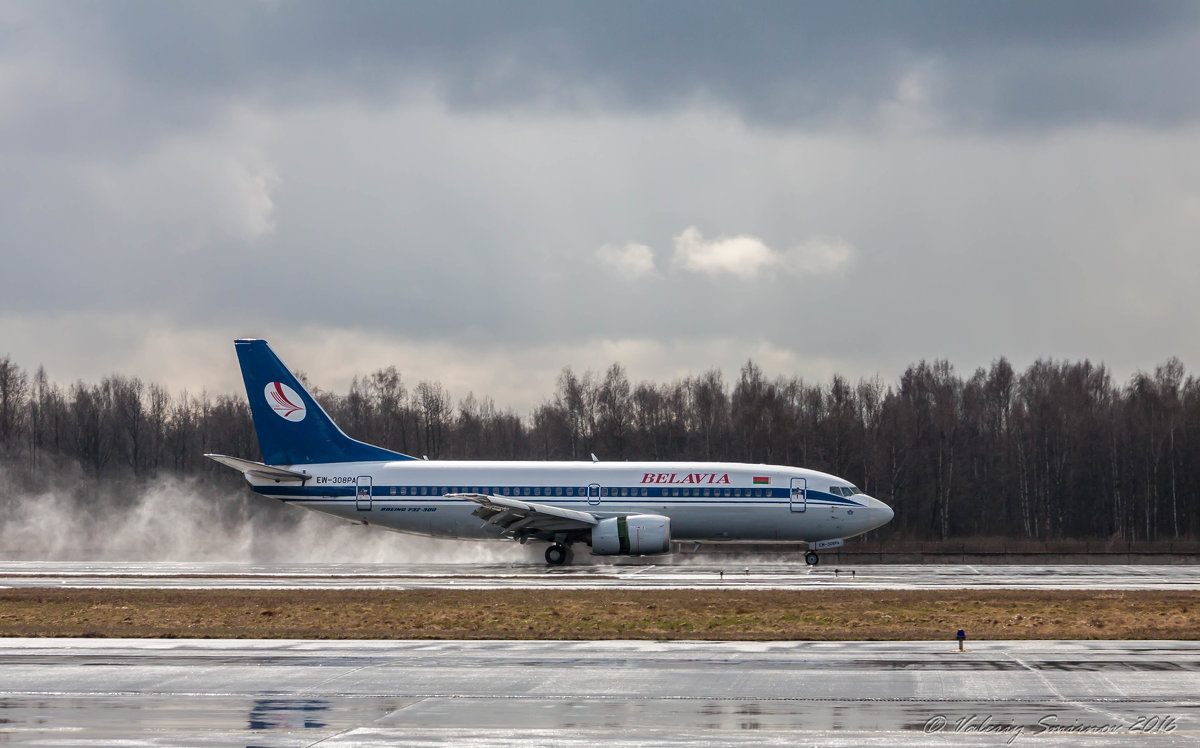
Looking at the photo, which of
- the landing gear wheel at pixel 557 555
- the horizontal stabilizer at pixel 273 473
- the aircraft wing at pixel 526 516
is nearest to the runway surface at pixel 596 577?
the landing gear wheel at pixel 557 555

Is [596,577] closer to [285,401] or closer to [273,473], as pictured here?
[273,473]

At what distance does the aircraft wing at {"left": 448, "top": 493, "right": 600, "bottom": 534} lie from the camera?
39.6 m

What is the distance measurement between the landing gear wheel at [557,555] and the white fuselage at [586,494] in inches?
62.8

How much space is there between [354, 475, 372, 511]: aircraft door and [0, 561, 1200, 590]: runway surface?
223cm

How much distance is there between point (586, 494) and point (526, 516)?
2713mm

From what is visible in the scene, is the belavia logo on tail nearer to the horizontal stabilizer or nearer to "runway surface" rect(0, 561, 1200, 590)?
the horizontal stabilizer

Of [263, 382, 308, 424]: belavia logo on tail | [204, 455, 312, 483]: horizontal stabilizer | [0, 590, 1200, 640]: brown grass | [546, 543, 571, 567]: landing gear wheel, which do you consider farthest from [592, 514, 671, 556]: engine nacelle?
[263, 382, 308, 424]: belavia logo on tail

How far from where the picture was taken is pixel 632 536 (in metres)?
40.1

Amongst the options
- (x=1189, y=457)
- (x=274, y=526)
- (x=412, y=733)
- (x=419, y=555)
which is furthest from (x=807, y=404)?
(x=412, y=733)

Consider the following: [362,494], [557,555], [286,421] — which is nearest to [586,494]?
[557,555]

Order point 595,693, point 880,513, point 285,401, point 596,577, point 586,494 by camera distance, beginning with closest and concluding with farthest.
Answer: point 595,693
point 596,577
point 586,494
point 880,513
point 285,401

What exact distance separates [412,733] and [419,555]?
3712 centimetres

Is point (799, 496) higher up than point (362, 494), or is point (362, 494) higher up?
point (362, 494)

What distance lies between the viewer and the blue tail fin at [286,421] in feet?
142
